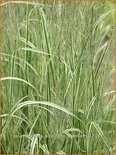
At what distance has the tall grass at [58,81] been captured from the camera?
57.7 inches

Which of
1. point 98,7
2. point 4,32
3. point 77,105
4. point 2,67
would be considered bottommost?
point 77,105

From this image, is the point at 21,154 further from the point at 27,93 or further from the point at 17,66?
the point at 17,66

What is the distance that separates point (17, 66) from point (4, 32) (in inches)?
6.8

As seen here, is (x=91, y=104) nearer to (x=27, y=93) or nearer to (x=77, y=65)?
(x=77, y=65)

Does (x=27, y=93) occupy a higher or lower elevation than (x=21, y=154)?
higher

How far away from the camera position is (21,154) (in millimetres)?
1482

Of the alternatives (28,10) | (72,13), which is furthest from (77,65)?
(28,10)

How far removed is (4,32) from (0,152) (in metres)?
0.52

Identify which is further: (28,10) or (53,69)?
(28,10)

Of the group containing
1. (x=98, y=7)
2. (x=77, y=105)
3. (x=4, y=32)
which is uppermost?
(x=98, y=7)

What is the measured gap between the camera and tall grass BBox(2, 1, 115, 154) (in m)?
1.47

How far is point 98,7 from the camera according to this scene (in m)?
1.50

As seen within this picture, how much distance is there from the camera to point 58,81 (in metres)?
1.46

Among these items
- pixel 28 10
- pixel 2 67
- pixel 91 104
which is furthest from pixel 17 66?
pixel 91 104
